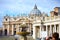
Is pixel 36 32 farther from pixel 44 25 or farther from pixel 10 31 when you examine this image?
pixel 10 31

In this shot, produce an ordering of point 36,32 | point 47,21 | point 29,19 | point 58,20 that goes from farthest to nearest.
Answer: point 29,19
point 36,32
point 47,21
point 58,20

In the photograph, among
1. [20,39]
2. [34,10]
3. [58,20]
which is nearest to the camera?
[20,39]

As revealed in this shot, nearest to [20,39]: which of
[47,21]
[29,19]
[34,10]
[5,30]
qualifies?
[47,21]

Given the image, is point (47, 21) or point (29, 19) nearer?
point (47, 21)

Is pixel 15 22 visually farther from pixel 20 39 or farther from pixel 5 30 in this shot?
pixel 20 39

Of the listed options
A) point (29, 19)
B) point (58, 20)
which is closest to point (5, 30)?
point (29, 19)

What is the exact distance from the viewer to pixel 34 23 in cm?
2850

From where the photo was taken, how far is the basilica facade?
81.8ft

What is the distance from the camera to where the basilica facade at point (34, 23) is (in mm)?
24938

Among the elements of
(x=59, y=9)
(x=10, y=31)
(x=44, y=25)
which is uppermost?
(x=59, y=9)

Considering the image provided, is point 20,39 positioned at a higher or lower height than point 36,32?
higher

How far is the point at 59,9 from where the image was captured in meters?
29.0

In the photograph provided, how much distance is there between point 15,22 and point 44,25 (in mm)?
20327

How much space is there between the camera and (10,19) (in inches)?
1868
